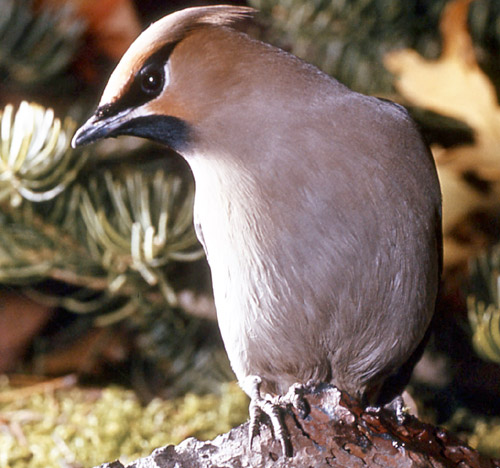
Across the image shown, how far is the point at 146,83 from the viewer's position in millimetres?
492

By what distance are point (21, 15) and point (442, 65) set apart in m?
0.46

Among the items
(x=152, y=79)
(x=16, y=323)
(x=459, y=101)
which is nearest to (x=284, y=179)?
(x=152, y=79)

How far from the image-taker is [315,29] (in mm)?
830

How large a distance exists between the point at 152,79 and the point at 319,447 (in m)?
0.26

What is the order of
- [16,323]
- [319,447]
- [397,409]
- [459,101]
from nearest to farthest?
1. [319,447]
2. [397,409]
3. [459,101]
4. [16,323]

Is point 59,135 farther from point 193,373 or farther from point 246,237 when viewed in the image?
point 193,373

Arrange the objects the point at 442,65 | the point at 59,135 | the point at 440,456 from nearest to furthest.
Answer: the point at 440,456, the point at 59,135, the point at 442,65

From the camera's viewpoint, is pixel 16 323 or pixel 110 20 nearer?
pixel 110 20

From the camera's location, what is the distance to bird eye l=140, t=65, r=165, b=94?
19.2 inches

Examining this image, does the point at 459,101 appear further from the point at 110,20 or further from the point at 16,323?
the point at 16,323

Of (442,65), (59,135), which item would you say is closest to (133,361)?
(59,135)

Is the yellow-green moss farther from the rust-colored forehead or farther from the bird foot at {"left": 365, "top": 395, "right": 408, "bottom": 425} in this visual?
the rust-colored forehead

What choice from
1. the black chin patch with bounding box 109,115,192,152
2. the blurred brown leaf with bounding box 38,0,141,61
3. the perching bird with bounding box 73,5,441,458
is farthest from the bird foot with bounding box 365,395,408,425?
the blurred brown leaf with bounding box 38,0,141,61

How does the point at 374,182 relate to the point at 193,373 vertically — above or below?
above
